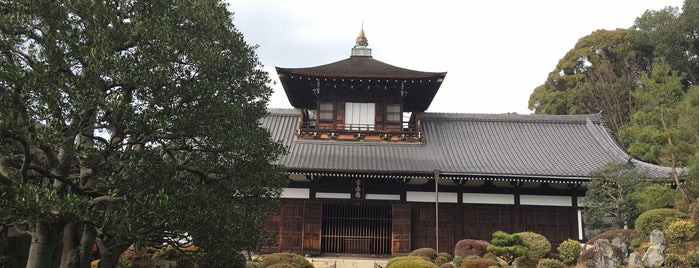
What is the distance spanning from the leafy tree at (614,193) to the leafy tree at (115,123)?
1275 centimetres

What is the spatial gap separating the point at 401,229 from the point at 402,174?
243 cm

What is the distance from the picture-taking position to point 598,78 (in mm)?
38781

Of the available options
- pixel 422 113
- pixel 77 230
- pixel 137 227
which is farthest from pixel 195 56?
pixel 422 113

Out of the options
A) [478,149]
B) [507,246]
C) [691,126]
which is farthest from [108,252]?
[691,126]

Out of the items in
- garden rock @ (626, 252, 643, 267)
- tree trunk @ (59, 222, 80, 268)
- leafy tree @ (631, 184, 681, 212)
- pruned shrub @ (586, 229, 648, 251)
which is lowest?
garden rock @ (626, 252, 643, 267)

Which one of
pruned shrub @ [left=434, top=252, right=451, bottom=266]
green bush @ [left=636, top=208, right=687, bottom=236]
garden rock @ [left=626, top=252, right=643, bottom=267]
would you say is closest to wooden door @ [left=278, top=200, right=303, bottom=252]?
pruned shrub @ [left=434, top=252, right=451, bottom=266]

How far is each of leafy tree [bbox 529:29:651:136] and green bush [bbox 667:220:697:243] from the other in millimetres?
24624

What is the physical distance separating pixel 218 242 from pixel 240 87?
3049 millimetres

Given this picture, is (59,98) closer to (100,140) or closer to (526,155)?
(100,140)

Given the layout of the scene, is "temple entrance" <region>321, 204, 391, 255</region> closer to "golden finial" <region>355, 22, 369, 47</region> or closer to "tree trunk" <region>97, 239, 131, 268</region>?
"golden finial" <region>355, 22, 369, 47</region>

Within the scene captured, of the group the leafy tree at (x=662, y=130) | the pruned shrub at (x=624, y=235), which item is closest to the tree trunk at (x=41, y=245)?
the pruned shrub at (x=624, y=235)

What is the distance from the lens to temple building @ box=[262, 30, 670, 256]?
17.9 meters

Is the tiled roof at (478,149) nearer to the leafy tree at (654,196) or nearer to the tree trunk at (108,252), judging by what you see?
the leafy tree at (654,196)

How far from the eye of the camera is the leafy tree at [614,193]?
53.4 feet
